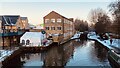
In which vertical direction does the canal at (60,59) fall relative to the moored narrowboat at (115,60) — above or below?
below

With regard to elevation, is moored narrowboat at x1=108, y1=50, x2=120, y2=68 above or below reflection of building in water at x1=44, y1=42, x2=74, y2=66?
above

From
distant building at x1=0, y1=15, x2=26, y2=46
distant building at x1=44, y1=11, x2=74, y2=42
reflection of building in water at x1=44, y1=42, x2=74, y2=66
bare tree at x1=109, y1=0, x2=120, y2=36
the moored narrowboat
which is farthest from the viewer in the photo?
distant building at x1=44, y1=11, x2=74, y2=42

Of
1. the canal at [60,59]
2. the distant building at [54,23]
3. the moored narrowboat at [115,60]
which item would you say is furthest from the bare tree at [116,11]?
the distant building at [54,23]

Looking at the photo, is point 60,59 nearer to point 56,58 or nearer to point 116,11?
point 56,58

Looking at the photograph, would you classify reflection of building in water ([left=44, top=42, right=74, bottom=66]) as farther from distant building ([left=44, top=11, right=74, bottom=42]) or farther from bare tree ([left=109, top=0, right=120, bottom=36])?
distant building ([left=44, top=11, right=74, bottom=42])

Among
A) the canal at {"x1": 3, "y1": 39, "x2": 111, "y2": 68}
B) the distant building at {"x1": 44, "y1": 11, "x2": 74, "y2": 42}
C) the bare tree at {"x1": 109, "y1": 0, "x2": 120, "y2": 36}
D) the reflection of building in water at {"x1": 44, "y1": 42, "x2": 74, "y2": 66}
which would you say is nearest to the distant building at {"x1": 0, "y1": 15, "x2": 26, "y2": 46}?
the canal at {"x1": 3, "y1": 39, "x2": 111, "y2": 68}

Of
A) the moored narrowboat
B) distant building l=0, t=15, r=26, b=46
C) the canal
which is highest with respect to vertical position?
distant building l=0, t=15, r=26, b=46

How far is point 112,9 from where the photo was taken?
40062 mm

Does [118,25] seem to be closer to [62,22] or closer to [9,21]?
[62,22]

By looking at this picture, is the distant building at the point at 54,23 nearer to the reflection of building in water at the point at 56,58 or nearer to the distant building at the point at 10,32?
the distant building at the point at 10,32

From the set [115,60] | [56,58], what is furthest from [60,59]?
[115,60]

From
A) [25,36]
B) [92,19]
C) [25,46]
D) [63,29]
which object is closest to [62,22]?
[63,29]

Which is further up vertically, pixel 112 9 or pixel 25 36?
pixel 112 9

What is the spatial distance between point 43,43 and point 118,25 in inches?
542
